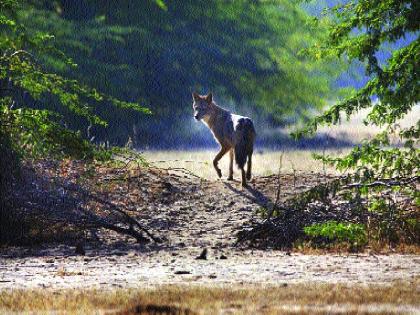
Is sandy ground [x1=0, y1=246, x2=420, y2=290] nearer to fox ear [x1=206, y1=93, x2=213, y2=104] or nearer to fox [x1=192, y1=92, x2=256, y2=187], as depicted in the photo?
fox [x1=192, y1=92, x2=256, y2=187]

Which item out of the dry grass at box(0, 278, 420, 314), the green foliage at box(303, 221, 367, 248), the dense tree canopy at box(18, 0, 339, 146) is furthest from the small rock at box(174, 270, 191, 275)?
the dense tree canopy at box(18, 0, 339, 146)

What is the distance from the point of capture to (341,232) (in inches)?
386

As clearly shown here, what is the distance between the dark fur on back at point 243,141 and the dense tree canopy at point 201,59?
8.97 m

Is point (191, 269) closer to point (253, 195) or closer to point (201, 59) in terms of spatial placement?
point (253, 195)

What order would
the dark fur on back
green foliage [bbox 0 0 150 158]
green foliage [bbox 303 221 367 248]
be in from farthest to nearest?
the dark fur on back → green foliage [bbox 0 0 150 158] → green foliage [bbox 303 221 367 248]

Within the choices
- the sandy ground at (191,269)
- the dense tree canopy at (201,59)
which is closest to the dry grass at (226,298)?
the sandy ground at (191,269)

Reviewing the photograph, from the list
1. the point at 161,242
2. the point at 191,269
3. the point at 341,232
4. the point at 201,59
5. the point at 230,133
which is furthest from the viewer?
the point at 201,59

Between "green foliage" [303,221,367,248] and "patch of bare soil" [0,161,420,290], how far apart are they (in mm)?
439

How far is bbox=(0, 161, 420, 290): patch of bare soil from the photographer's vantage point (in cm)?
769

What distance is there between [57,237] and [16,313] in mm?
5240

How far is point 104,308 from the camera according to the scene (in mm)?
5875

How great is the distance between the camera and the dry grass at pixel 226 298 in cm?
583

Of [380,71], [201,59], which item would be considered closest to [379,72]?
[380,71]

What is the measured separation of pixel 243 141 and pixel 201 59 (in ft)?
34.1
